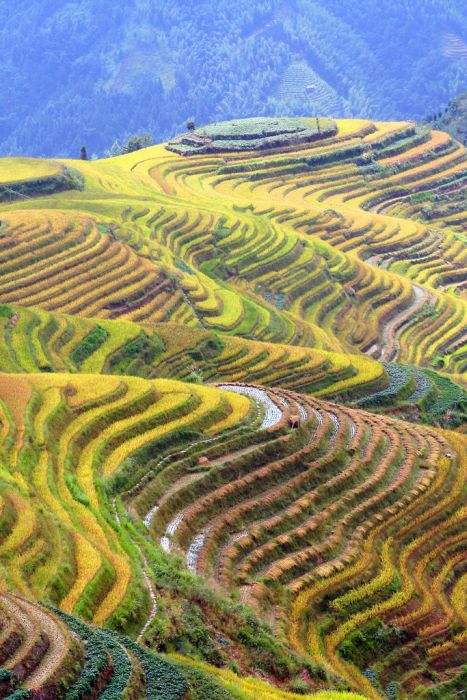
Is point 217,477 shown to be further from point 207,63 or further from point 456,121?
point 207,63

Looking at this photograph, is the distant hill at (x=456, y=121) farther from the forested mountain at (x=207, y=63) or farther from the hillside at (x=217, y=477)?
the forested mountain at (x=207, y=63)

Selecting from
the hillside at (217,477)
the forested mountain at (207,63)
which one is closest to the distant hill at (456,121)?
the hillside at (217,477)

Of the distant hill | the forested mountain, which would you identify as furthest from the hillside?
the forested mountain

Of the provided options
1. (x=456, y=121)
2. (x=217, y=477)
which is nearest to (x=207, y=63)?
(x=456, y=121)

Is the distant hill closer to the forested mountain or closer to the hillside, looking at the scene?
the hillside

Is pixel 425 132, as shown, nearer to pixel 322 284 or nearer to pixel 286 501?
pixel 322 284
